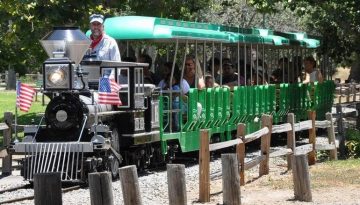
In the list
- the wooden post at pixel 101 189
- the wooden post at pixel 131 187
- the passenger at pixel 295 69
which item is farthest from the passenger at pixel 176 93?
the wooden post at pixel 101 189

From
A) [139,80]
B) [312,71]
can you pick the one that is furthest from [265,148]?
[312,71]

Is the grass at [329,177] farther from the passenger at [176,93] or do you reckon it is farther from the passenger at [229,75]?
the passenger at [229,75]

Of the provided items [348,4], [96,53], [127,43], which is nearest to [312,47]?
[348,4]

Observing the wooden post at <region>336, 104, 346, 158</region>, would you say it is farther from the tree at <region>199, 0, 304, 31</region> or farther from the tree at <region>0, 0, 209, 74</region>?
the tree at <region>199, 0, 304, 31</region>

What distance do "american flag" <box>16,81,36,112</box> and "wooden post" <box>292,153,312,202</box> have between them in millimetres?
4080

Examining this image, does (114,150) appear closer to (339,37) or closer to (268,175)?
(268,175)

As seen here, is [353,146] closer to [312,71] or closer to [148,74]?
[148,74]

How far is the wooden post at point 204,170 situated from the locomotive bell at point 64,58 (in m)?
2.46

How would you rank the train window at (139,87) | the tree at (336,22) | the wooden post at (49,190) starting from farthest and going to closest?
the tree at (336,22), the train window at (139,87), the wooden post at (49,190)

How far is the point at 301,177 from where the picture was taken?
1107 centimetres

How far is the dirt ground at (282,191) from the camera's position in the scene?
37.6 feet

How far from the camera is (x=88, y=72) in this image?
45.1 ft

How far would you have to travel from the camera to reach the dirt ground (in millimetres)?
11453

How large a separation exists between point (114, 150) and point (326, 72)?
13185mm
